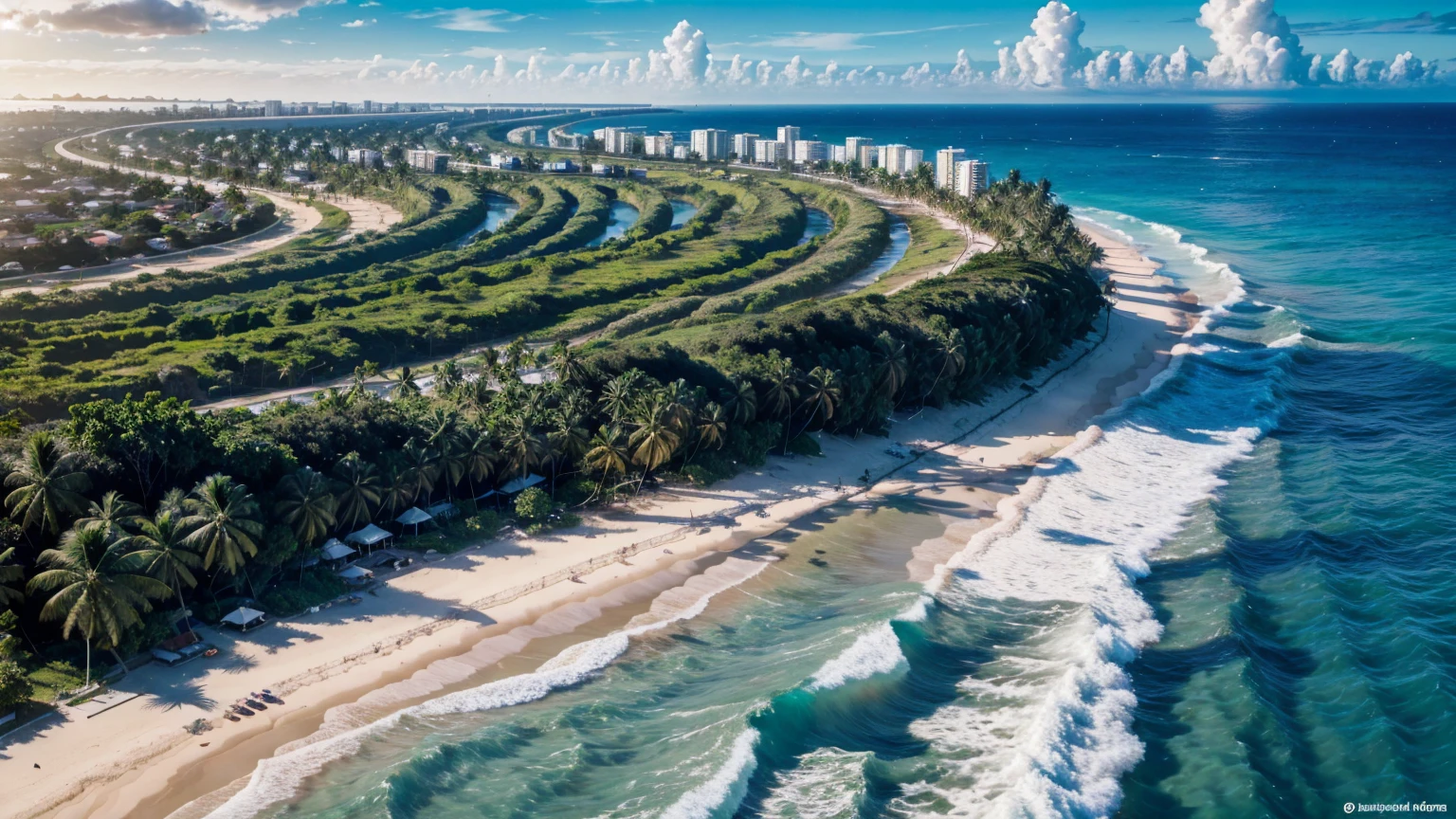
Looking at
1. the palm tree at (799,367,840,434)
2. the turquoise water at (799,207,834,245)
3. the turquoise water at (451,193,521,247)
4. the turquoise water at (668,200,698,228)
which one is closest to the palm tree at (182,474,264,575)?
the palm tree at (799,367,840,434)

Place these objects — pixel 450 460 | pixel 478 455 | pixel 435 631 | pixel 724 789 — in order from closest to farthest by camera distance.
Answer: pixel 724 789 < pixel 435 631 < pixel 450 460 < pixel 478 455

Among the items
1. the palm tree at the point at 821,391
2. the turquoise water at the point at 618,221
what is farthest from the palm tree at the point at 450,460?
the turquoise water at the point at 618,221

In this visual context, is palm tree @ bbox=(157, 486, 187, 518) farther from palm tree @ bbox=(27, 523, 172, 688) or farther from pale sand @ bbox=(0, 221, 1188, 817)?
pale sand @ bbox=(0, 221, 1188, 817)

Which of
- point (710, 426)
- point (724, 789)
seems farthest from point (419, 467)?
point (724, 789)

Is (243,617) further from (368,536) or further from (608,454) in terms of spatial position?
(608,454)

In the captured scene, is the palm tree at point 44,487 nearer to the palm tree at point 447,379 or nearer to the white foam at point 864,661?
the palm tree at point 447,379
